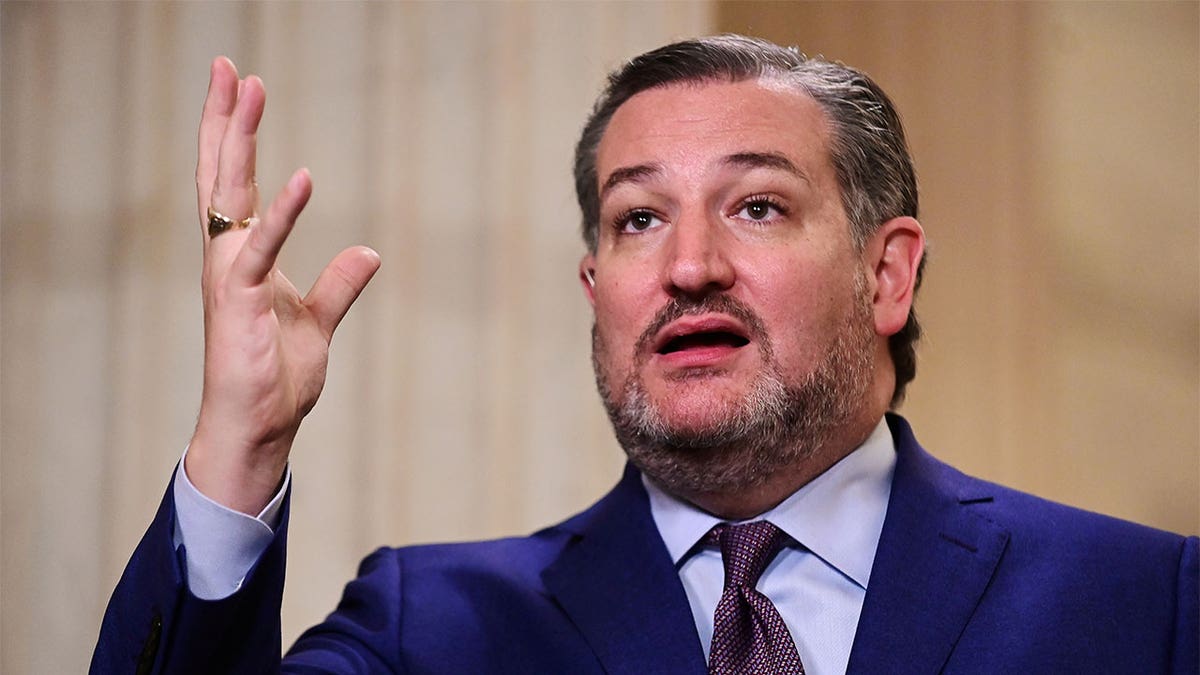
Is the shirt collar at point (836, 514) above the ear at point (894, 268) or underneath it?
underneath

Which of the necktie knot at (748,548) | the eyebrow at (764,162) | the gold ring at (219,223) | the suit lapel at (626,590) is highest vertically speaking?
the eyebrow at (764,162)

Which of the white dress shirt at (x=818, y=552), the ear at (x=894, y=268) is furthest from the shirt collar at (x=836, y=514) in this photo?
the ear at (x=894, y=268)

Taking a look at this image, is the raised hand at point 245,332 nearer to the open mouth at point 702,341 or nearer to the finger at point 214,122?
the finger at point 214,122

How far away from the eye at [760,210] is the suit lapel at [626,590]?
1.49 feet

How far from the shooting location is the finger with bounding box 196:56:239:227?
55.3 inches

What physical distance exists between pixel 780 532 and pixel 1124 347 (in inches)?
75.9

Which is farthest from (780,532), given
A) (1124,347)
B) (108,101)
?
(1124,347)

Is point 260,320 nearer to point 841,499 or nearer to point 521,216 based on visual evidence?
point 841,499

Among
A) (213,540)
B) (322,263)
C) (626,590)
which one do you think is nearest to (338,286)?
(213,540)

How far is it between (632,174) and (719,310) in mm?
272

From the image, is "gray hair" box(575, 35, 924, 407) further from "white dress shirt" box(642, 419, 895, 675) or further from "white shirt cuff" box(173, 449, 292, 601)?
"white shirt cuff" box(173, 449, 292, 601)

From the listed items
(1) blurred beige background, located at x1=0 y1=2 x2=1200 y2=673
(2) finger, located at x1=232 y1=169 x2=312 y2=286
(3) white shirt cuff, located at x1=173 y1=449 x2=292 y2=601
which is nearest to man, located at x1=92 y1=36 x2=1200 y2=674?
(2) finger, located at x1=232 y1=169 x2=312 y2=286

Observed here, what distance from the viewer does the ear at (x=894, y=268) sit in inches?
75.9

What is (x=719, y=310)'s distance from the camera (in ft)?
5.56
